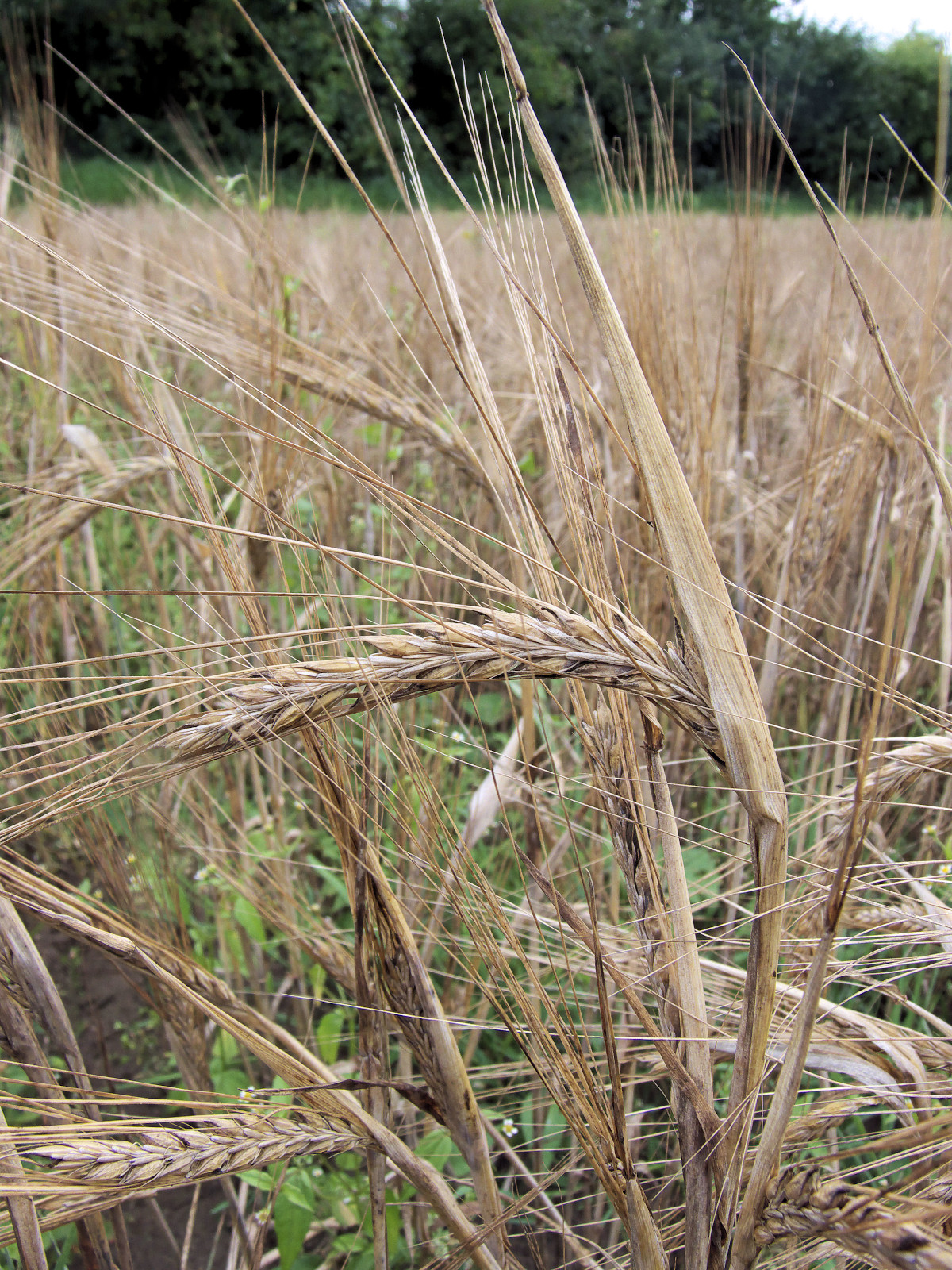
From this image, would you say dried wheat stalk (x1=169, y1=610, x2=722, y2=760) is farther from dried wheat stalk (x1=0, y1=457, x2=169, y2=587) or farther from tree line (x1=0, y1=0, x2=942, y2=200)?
tree line (x1=0, y1=0, x2=942, y2=200)

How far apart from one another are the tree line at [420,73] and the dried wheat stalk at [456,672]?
12706 mm

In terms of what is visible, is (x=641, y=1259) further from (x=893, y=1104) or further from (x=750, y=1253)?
(x=893, y=1104)

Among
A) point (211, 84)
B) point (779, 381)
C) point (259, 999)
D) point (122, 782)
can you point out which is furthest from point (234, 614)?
point (211, 84)

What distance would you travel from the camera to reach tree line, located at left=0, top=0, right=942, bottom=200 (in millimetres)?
14859

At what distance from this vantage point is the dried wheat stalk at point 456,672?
0.49 metres

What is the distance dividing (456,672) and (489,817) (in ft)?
1.68

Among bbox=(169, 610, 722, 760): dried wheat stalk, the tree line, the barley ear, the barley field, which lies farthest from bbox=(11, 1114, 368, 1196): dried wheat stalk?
the tree line

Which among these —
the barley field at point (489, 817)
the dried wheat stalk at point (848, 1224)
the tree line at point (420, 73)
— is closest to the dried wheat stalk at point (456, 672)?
the barley field at point (489, 817)

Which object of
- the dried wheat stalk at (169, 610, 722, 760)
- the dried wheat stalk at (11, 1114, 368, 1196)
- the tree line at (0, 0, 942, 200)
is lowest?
the dried wheat stalk at (11, 1114, 368, 1196)

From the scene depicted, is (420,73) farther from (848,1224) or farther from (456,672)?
(848,1224)

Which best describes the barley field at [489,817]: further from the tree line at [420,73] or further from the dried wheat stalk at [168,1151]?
the tree line at [420,73]

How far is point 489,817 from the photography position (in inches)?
38.7

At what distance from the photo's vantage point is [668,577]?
19.8 inches

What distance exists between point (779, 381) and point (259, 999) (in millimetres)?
2635
